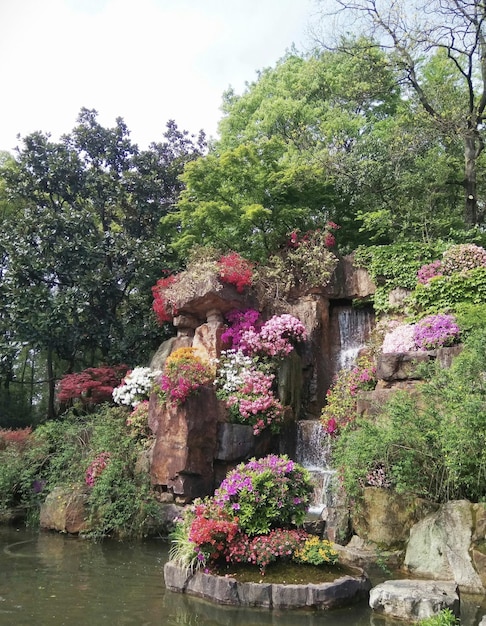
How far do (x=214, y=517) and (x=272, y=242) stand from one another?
34.0 ft

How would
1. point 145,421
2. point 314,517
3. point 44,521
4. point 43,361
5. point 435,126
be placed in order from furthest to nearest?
point 43,361
point 435,126
point 145,421
point 44,521
point 314,517

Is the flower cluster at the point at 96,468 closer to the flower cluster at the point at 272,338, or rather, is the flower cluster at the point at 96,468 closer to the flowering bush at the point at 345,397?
the flower cluster at the point at 272,338

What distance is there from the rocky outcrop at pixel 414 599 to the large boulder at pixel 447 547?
97 cm

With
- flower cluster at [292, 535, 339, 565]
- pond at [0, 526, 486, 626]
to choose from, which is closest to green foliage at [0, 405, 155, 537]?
pond at [0, 526, 486, 626]

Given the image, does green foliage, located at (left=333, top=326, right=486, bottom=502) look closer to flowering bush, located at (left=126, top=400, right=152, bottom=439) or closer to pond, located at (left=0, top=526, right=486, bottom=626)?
pond, located at (left=0, top=526, right=486, bottom=626)

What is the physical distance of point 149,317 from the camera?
55.5 feet

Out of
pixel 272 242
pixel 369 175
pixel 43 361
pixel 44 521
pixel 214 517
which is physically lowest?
pixel 44 521

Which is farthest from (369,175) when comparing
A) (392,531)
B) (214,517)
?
(214,517)

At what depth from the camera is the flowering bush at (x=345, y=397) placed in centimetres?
1127

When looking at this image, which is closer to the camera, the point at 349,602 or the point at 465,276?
the point at 349,602

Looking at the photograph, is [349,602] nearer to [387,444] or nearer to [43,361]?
[387,444]

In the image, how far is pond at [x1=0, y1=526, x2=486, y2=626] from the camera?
5.63 meters

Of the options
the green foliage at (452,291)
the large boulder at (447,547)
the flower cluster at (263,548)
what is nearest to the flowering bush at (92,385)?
the green foliage at (452,291)

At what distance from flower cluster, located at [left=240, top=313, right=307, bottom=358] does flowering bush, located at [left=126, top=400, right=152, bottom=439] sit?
264cm
